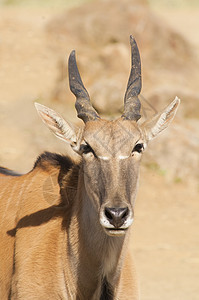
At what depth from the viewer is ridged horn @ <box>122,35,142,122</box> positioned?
4703 mm

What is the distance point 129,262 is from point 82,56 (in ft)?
34.2

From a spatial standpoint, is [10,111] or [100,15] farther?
[100,15]

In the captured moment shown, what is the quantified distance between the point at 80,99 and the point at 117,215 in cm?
115

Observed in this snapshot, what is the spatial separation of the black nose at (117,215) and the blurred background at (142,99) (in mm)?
2107

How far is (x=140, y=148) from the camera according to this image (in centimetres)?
459

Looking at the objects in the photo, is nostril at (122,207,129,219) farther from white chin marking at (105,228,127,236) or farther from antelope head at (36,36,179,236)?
white chin marking at (105,228,127,236)

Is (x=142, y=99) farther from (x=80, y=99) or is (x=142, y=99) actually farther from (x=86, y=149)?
(x=86, y=149)

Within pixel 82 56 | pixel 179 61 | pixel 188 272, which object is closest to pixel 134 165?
pixel 188 272

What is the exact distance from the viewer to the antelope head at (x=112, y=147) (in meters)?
4.11

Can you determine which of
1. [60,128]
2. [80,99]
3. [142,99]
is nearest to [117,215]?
[60,128]

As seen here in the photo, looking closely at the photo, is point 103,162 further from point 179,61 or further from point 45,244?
point 179,61

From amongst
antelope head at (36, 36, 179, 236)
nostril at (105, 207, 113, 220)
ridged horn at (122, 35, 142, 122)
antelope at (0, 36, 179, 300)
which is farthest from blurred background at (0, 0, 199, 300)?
nostril at (105, 207, 113, 220)

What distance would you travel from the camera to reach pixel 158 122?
4.81m

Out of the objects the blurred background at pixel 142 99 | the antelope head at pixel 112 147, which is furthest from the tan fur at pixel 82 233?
the blurred background at pixel 142 99
